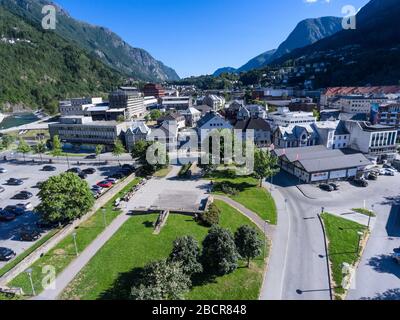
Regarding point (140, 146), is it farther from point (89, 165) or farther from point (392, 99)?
point (392, 99)

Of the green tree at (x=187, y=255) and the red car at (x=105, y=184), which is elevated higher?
the green tree at (x=187, y=255)

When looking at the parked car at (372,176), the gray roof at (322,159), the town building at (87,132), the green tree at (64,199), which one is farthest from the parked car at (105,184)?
the parked car at (372,176)

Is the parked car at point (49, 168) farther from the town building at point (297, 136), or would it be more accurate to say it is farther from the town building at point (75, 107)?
the town building at point (75, 107)

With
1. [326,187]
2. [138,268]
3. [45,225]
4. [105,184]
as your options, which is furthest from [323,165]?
[45,225]

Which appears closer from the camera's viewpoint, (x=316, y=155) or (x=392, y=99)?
(x=316, y=155)

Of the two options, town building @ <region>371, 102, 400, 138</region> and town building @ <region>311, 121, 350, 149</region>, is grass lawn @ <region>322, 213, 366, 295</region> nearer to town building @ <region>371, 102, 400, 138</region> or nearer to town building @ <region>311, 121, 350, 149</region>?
town building @ <region>311, 121, 350, 149</region>
